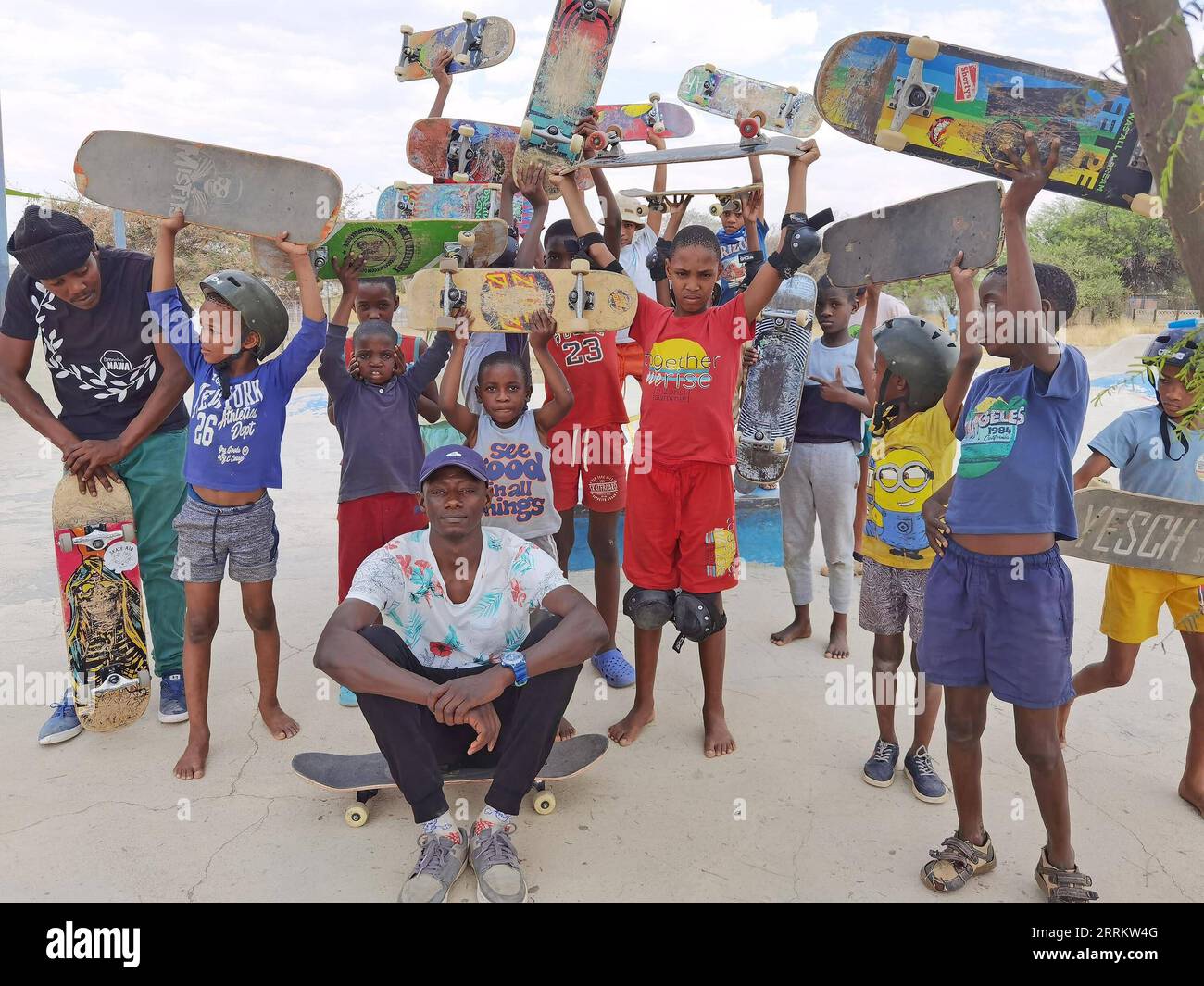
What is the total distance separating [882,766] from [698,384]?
62.8 inches

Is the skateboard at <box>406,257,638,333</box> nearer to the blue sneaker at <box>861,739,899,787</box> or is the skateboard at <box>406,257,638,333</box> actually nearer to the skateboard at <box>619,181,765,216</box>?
the skateboard at <box>619,181,765,216</box>

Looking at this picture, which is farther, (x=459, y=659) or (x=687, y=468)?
(x=687, y=468)

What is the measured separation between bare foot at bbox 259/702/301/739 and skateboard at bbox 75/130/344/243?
192 cm

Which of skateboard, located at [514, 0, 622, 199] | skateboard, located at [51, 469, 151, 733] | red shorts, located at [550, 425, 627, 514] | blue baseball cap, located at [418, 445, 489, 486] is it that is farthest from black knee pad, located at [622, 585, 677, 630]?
skateboard, located at [51, 469, 151, 733]

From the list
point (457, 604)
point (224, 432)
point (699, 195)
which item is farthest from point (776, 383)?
point (224, 432)

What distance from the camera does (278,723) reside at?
3.44 metres

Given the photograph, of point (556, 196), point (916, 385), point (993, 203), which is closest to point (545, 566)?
point (916, 385)

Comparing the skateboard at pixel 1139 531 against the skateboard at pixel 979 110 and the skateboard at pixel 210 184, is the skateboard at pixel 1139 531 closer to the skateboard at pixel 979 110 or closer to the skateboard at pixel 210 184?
the skateboard at pixel 979 110

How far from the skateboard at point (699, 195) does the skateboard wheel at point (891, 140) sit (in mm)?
869

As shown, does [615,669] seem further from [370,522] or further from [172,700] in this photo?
[172,700]

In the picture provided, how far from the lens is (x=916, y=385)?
2990 millimetres

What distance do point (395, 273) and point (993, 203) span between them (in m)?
2.44

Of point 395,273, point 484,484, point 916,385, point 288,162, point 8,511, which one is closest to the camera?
point 484,484
